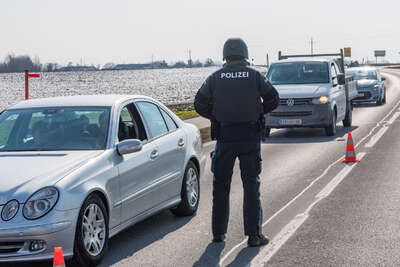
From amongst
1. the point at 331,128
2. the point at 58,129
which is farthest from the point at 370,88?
the point at 58,129

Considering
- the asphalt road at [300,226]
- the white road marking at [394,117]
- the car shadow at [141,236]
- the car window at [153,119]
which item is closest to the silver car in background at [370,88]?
the white road marking at [394,117]

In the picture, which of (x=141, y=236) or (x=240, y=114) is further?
(x=141, y=236)

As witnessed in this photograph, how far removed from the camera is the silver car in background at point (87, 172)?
6000mm

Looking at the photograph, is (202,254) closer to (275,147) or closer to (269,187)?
(269,187)

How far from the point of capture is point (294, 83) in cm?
1997

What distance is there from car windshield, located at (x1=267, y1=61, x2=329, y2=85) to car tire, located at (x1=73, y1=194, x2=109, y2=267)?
13.9m

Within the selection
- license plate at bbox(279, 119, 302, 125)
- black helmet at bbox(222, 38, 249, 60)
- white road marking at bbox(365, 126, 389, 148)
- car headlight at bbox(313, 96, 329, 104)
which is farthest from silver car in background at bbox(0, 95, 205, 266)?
car headlight at bbox(313, 96, 329, 104)

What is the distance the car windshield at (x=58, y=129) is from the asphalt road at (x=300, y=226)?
1.06 metres

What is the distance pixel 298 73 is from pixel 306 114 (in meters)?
1.66

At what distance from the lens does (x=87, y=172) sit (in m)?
6.50

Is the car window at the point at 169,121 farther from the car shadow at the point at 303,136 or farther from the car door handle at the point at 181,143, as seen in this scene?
the car shadow at the point at 303,136

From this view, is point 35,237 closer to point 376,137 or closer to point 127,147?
point 127,147

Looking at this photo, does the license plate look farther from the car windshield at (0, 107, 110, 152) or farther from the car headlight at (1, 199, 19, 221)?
the car headlight at (1, 199, 19, 221)

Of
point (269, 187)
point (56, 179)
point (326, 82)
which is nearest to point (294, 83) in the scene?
point (326, 82)
